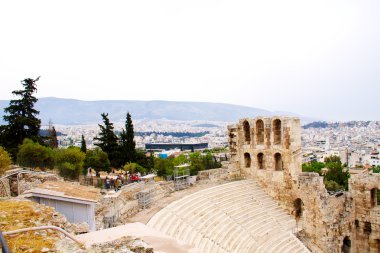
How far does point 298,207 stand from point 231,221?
7.61 meters

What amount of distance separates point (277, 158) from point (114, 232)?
60.3 ft

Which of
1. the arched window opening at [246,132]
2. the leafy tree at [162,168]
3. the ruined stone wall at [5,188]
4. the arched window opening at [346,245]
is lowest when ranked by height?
the arched window opening at [346,245]

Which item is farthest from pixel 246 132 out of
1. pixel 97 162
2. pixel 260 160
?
pixel 97 162

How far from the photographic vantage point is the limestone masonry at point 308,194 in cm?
2381

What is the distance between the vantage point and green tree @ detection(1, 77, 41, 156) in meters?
31.8

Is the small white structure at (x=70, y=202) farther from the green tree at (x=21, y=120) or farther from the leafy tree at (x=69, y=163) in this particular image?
the green tree at (x=21, y=120)

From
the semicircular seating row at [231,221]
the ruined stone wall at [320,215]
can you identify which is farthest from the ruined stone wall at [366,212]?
the semicircular seating row at [231,221]

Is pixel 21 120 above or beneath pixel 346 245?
above

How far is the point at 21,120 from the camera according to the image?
31453 mm

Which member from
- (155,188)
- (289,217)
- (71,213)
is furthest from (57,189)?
(289,217)

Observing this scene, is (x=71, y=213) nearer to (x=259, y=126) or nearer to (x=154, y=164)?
(x=259, y=126)

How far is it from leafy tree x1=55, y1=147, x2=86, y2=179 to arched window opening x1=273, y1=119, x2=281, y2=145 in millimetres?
14064

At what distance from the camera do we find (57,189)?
524 inches

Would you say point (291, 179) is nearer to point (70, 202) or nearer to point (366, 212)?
point (366, 212)
